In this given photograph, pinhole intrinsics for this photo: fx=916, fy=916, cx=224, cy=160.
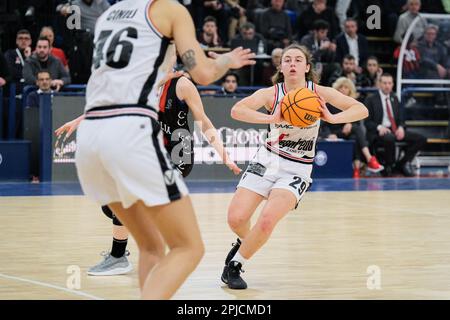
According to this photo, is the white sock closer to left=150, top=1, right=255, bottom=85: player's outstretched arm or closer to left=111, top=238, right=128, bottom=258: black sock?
left=111, top=238, right=128, bottom=258: black sock

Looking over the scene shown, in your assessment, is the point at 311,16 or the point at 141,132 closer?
the point at 141,132

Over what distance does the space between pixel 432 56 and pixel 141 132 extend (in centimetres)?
1423

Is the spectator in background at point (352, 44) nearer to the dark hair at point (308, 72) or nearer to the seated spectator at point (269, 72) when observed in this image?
the seated spectator at point (269, 72)

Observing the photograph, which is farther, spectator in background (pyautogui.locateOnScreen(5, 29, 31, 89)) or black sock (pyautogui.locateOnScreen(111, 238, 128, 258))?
spectator in background (pyautogui.locateOnScreen(5, 29, 31, 89))

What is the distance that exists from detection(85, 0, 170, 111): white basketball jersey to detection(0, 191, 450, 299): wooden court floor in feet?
6.30

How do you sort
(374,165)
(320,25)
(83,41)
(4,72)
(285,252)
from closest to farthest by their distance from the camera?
(285,252), (4,72), (83,41), (374,165), (320,25)

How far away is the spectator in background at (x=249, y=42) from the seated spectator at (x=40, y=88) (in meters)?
3.61

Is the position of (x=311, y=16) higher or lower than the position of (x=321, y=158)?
higher

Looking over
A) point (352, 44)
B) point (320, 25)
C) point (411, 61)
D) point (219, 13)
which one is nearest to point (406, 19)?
point (411, 61)

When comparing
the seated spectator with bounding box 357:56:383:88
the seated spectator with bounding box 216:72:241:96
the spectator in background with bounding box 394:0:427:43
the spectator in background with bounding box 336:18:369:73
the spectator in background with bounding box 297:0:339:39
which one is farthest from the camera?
the spectator in background with bounding box 394:0:427:43

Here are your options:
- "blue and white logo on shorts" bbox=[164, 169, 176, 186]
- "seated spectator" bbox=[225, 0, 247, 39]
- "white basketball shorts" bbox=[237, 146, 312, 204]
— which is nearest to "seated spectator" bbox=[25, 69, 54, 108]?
"seated spectator" bbox=[225, 0, 247, 39]

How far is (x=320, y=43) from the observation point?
1723 centimetres

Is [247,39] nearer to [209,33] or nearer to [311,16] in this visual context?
[209,33]

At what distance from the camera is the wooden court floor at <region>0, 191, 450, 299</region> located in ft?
21.2
